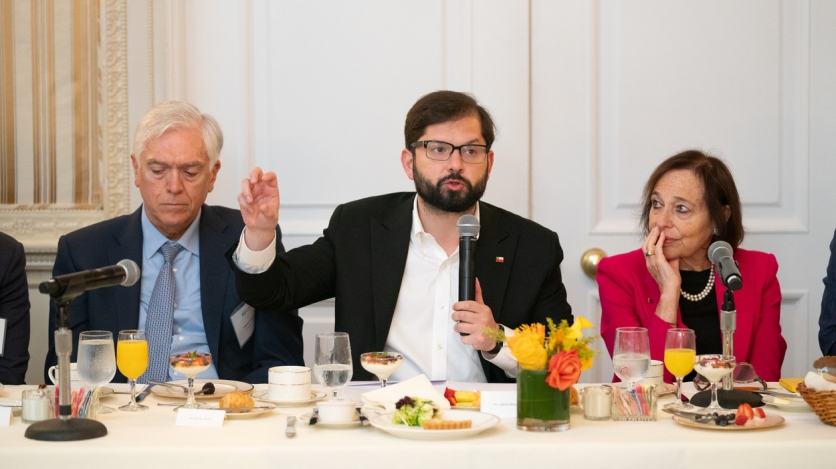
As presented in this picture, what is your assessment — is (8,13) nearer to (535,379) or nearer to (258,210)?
(258,210)

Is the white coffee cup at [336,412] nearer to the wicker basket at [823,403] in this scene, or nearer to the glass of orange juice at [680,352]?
the glass of orange juice at [680,352]

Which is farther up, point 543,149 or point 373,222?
point 543,149

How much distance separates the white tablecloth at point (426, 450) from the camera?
1.58 metres

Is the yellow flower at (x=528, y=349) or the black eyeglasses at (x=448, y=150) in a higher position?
the black eyeglasses at (x=448, y=150)

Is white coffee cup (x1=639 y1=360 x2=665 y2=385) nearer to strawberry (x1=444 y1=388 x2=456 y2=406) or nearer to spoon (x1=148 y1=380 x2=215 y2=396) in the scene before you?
strawberry (x1=444 y1=388 x2=456 y2=406)

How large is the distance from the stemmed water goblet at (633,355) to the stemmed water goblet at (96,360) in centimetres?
116

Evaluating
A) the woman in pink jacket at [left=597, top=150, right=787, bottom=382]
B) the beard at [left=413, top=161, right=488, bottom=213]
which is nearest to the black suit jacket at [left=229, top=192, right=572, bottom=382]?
the beard at [left=413, top=161, right=488, bottom=213]

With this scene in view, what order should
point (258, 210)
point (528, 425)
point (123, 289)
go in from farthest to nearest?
point (123, 289), point (258, 210), point (528, 425)

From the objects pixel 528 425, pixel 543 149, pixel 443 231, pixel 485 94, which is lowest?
pixel 528 425

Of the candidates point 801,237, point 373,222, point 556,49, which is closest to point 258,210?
point 373,222

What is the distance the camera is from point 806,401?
1837 mm

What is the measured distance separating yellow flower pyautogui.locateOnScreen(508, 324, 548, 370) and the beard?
3.14 feet

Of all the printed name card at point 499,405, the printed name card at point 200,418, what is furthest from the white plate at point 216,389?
the printed name card at point 499,405

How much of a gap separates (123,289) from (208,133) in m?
0.58
